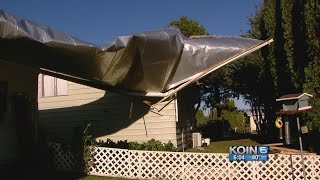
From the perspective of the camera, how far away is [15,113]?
12.8 metres

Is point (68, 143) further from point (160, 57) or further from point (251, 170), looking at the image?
point (251, 170)

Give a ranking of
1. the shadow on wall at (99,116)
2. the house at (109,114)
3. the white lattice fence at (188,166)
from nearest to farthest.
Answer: the white lattice fence at (188,166) < the house at (109,114) < the shadow on wall at (99,116)

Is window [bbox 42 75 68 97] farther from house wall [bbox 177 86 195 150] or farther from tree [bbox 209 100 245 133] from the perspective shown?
tree [bbox 209 100 245 133]

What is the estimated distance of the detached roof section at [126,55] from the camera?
9492mm

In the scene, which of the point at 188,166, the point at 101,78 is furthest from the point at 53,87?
the point at 188,166

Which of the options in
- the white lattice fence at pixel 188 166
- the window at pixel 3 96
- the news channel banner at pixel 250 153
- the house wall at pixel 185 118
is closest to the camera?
the news channel banner at pixel 250 153

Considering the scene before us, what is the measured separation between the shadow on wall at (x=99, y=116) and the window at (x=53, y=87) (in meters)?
0.75

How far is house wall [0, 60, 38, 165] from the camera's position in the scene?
12.3 meters

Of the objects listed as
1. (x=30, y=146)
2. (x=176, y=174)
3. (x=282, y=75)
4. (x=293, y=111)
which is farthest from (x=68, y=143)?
(x=282, y=75)

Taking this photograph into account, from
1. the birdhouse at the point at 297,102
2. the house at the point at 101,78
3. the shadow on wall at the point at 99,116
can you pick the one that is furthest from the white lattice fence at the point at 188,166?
the shadow on wall at the point at 99,116

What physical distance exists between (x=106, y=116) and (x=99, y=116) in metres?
0.35

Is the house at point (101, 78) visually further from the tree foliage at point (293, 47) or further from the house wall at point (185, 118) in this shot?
the tree foliage at point (293, 47)

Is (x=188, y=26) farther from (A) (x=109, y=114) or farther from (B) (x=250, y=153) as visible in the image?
(B) (x=250, y=153)

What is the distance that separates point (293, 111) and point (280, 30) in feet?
25.9
